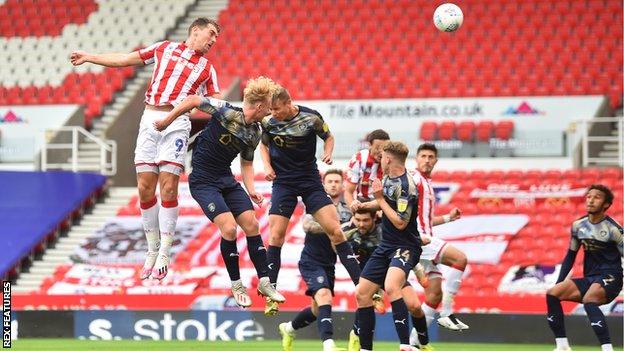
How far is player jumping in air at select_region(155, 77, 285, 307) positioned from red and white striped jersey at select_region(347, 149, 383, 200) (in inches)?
51.0

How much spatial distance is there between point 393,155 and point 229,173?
5.27 ft

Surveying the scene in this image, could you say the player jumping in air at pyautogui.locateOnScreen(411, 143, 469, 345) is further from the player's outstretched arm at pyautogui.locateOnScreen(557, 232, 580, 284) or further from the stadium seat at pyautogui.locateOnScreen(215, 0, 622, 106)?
the stadium seat at pyautogui.locateOnScreen(215, 0, 622, 106)

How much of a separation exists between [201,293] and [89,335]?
2489 mm

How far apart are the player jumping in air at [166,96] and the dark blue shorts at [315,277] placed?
5.82 ft

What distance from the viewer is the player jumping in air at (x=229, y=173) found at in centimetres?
1125

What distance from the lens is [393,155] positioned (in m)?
11.2

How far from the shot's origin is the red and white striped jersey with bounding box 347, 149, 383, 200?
1271cm

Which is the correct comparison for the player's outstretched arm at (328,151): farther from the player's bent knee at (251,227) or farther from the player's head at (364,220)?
the player's head at (364,220)

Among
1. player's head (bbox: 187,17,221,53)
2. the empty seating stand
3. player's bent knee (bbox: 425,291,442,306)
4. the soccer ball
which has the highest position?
the empty seating stand

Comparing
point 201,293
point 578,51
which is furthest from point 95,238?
point 578,51

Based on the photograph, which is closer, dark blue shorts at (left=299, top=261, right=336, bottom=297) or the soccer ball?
dark blue shorts at (left=299, top=261, right=336, bottom=297)

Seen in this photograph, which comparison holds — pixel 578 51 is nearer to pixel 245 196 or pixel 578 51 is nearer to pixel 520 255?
pixel 520 255

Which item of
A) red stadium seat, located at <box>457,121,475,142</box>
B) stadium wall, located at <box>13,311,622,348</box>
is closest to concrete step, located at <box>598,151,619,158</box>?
red stadium seat, located at <box>457,121,475,142</box>

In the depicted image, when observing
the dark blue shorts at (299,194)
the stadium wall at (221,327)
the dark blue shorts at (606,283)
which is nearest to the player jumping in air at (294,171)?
the dark blue shorts at (299,194)
